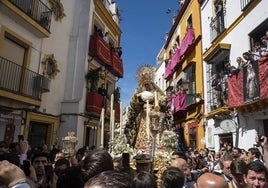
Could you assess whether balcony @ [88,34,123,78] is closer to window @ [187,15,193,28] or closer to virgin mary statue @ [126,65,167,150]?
window @ [187,15,193,28]

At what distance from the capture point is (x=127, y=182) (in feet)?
4.41

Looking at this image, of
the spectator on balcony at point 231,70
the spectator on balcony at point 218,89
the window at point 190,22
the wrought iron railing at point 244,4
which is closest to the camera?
the spectator on balcony at point 231,70

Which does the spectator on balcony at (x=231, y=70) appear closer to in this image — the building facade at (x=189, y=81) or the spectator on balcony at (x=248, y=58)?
the spectator on balcony at (x=248, y=58)

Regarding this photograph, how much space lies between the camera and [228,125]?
10148 mm

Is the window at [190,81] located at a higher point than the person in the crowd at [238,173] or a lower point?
higher

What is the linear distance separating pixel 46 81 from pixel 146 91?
245 inches

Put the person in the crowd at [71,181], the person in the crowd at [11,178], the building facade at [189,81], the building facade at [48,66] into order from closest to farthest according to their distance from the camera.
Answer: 1. the person in the crowd at [11,178]
2. the person in the crowd at [71,181]
3. the building facade at [48,66]
4. the building facade at [189,81]

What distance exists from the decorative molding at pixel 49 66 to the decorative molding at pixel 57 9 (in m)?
1.95

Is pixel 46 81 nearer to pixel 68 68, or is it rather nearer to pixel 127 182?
pixel 68 68

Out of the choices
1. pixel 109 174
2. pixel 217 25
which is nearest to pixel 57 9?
pixel 217 25

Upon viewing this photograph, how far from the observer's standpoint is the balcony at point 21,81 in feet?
31.2

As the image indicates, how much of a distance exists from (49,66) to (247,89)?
8051mm

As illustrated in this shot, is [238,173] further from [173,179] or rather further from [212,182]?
[212,182]

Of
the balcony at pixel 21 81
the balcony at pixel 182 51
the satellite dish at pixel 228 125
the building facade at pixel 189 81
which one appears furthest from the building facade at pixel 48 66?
the satellite dish at pixel 228 125
